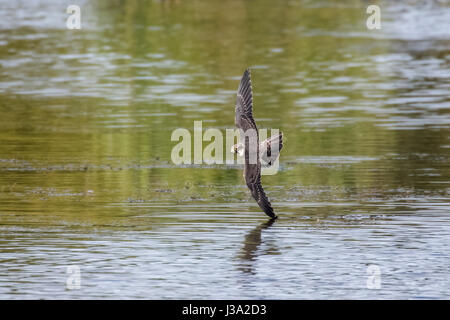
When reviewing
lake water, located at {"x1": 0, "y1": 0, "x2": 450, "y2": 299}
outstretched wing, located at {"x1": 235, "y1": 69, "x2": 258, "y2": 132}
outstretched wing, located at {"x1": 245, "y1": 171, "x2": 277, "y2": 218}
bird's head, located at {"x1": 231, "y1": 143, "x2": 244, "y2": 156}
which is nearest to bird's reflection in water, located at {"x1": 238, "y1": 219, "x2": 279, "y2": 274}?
lake water, located at {"x1": 0, "y1": 0, "x2": 450, "y2": 299}

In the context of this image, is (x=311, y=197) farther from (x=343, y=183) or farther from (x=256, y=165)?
(x=256, y=165)

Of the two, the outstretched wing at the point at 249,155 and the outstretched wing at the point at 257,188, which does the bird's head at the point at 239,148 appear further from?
the outstretched wing at the point at 257,188

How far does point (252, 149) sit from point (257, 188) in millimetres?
565

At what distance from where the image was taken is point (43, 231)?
14.9 meters

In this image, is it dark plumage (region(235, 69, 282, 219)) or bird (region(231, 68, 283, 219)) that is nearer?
bird (region(231, 68, 283, 219))

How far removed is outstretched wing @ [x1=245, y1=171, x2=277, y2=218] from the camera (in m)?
14.9

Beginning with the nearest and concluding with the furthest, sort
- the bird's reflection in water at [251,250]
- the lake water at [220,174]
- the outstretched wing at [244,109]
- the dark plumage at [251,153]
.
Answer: the lake water at [220,174] < the bird's reflection in water at [251,250] < the dark plumage at [251,153] < the outstretched wing at [244,109]

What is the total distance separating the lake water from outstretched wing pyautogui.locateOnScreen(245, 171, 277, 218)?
0.89 feet

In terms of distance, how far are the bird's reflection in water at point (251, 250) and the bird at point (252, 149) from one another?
0.34 metres

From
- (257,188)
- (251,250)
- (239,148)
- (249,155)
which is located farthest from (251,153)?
(251,250)

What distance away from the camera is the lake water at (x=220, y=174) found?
12680 millimetres

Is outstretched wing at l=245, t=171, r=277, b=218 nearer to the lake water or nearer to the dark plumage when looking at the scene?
the dark plumage

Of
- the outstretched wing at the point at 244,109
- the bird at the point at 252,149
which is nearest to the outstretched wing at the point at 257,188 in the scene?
the bird at the point at 252,149

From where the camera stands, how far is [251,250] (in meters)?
13.8
